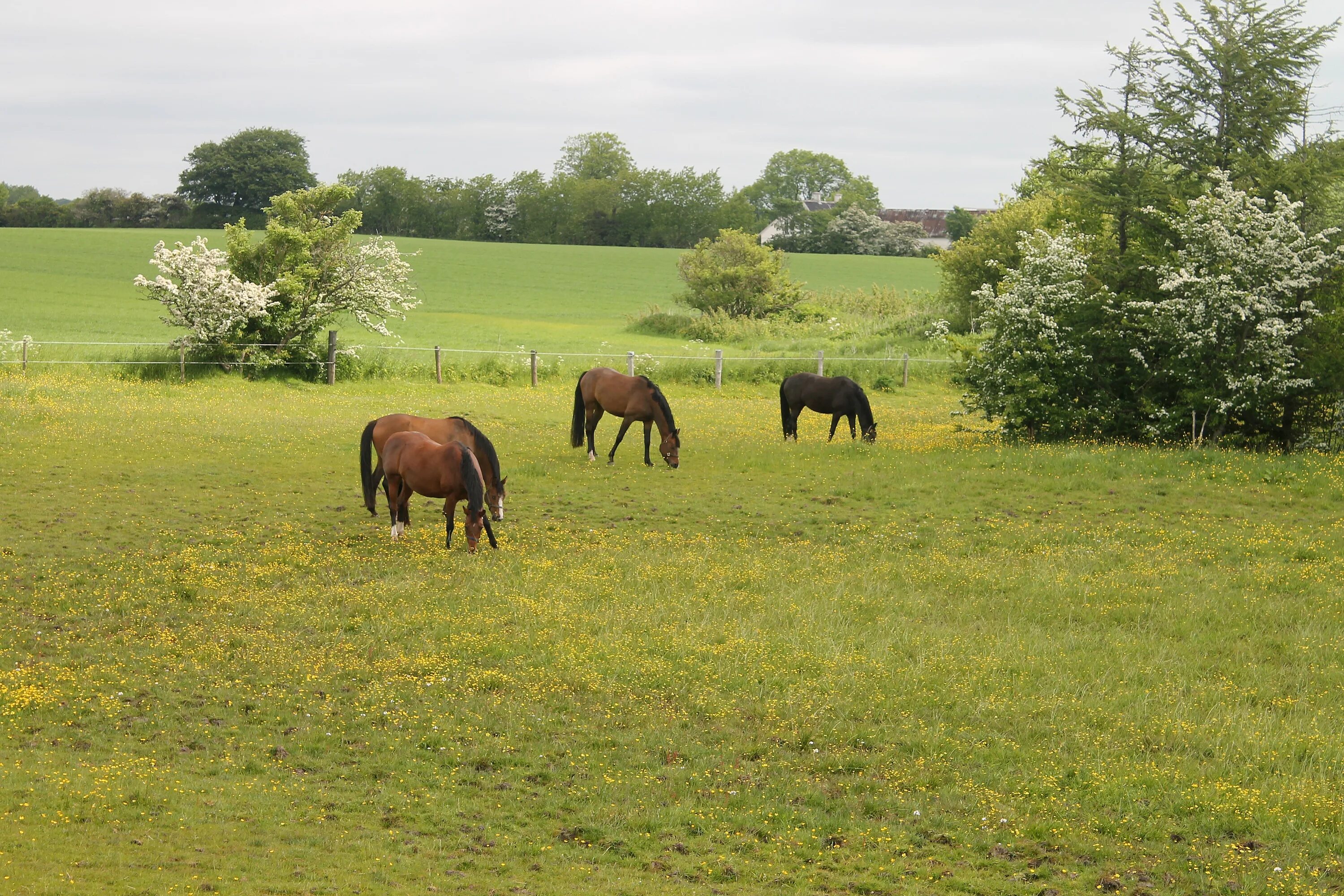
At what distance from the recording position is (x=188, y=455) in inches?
722

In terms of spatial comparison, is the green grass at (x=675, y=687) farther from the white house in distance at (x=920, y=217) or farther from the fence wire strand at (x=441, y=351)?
the white house in distance at (x=920, y=217)

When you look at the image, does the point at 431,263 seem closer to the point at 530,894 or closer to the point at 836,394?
the point at 836,394

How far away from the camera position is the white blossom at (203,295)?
2727cm

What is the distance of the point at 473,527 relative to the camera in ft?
42.1

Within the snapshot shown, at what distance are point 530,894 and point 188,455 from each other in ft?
47.8

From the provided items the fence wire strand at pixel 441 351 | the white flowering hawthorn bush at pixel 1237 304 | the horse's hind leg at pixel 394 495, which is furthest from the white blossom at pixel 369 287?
the white flowering hawthorn bush at pixel 1237 304

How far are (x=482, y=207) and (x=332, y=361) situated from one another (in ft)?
234

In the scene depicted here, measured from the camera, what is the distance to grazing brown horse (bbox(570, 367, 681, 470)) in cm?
1845

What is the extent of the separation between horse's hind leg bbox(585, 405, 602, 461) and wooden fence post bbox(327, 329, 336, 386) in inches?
457

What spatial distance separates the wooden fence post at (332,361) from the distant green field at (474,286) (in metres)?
10.7

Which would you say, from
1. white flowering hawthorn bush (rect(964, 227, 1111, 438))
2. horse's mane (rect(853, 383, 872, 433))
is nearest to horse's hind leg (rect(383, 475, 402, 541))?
horse's mane (rect(853, 383, 872, 433))

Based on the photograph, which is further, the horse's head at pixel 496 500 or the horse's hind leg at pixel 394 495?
the horse's head at pixel 496 500

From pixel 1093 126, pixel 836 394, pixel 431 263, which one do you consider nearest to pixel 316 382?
pixel 836 394

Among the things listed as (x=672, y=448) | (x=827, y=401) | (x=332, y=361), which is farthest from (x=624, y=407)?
(x=332, y=361)
